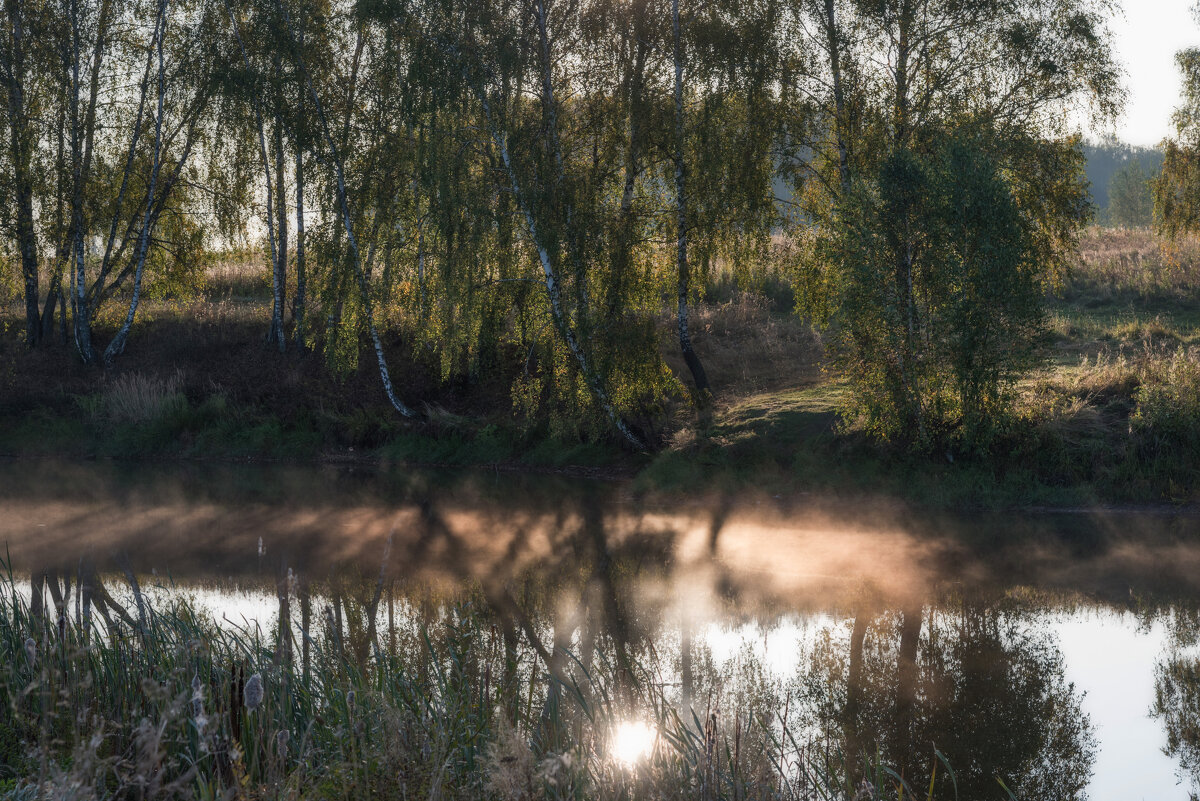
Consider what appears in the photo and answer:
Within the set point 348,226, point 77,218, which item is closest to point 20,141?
point 77,218

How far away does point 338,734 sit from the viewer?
142 inches

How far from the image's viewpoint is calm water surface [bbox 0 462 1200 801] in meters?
6.90

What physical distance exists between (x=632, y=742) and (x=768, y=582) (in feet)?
21.0

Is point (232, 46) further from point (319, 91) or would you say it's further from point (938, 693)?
point (938, 693)

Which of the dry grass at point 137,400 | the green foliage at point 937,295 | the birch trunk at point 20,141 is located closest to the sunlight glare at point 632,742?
the green foliage at point 937,295

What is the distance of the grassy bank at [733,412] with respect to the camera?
1448cm

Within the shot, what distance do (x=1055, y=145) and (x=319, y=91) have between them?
14.8 m

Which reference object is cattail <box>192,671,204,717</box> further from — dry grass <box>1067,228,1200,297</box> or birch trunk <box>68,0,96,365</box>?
birch trunk <box>68,0,96,365</box>

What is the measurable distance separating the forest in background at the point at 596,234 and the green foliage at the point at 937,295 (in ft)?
0.16

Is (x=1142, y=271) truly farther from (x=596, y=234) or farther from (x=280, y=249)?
(x=280, y=249)

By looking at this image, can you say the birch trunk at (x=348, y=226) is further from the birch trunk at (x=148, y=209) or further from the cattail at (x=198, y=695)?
the cattail at (x=198, y=695)

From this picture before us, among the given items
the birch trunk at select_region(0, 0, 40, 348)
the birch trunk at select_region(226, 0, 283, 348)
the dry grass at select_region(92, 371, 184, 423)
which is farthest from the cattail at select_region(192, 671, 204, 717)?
the birch trunk at select_region(0, 0, 40, 348)

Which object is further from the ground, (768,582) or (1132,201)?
(1132,201)

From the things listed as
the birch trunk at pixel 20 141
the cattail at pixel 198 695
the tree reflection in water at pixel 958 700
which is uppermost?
the birch trunk at pixel 20 141
